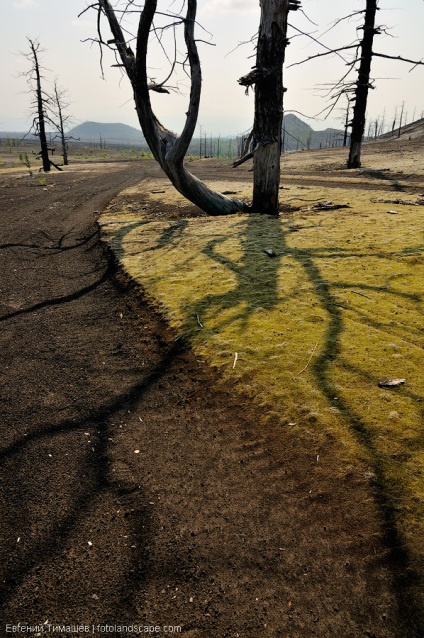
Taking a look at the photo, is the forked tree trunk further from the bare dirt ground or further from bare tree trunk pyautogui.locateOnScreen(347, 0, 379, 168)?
bare tree trunk pyautogui.locateOnScreen(347, 0, 379, 168)

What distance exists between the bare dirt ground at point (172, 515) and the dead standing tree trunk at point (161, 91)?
6764 millimetres

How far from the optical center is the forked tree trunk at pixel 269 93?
8.20m

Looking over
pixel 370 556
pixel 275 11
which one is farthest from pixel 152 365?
pixel 275 11

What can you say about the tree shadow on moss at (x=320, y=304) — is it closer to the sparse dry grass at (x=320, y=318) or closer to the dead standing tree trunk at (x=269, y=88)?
the sparse dry grass at (x=320, y=318)

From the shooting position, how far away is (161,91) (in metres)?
9.77

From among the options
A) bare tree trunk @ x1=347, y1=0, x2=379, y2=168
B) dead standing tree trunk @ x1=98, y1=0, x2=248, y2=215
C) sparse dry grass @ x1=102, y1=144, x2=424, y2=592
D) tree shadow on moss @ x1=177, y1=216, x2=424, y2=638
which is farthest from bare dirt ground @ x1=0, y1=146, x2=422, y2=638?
→ bare tree trunk @ x1=347, y1=0, x2=379, y2=168

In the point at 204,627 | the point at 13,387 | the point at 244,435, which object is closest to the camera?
the point at 204,627

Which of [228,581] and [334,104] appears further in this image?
[334,104]

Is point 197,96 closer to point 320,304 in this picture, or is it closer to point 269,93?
point 269,93

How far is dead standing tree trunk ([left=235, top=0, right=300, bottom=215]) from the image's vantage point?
26.9 ft

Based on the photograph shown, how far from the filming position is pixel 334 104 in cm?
958

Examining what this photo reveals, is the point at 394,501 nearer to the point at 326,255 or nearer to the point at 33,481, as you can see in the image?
the point at 33,481

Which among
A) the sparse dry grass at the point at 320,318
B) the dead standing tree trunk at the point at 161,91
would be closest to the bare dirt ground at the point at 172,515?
the sparse dry grass at the point at 320,318

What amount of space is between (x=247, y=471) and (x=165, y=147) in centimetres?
899
